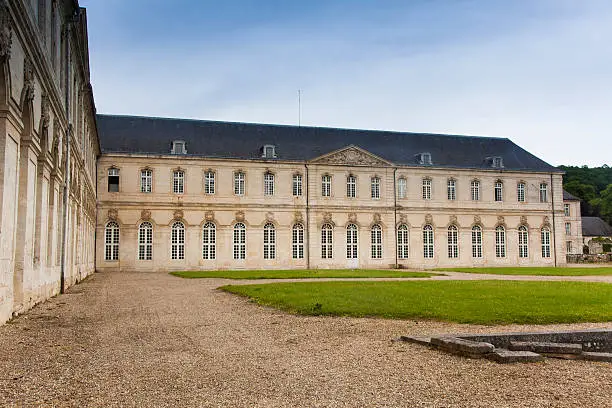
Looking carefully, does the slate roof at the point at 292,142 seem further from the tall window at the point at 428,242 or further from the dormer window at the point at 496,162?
the tall window at the point at 428,242

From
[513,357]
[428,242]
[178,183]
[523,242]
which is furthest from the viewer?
[523,242]

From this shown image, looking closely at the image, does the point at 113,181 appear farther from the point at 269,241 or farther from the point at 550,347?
the point at 550,347

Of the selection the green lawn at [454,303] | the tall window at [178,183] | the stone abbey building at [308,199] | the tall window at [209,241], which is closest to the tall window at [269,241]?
the stone abbey building at [308,199]

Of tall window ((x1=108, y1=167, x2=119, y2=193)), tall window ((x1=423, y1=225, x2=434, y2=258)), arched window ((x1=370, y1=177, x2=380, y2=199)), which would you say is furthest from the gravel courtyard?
tall window ((x1=423, y1=225, x2=434, y2=258))

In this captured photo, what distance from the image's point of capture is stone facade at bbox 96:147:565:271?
120 feet

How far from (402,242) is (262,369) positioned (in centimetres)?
3548

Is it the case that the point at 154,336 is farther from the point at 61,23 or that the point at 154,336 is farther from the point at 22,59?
the point at 61,23

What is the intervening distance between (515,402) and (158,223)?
33.6 meters

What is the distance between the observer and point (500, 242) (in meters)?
42.8

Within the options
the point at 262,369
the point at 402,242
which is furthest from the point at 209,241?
the point at 262,369

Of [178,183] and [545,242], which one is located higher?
[178,183]

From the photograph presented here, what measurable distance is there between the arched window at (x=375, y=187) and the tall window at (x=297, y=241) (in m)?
5.35

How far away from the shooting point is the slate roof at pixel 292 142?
124 ft

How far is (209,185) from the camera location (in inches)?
1485
